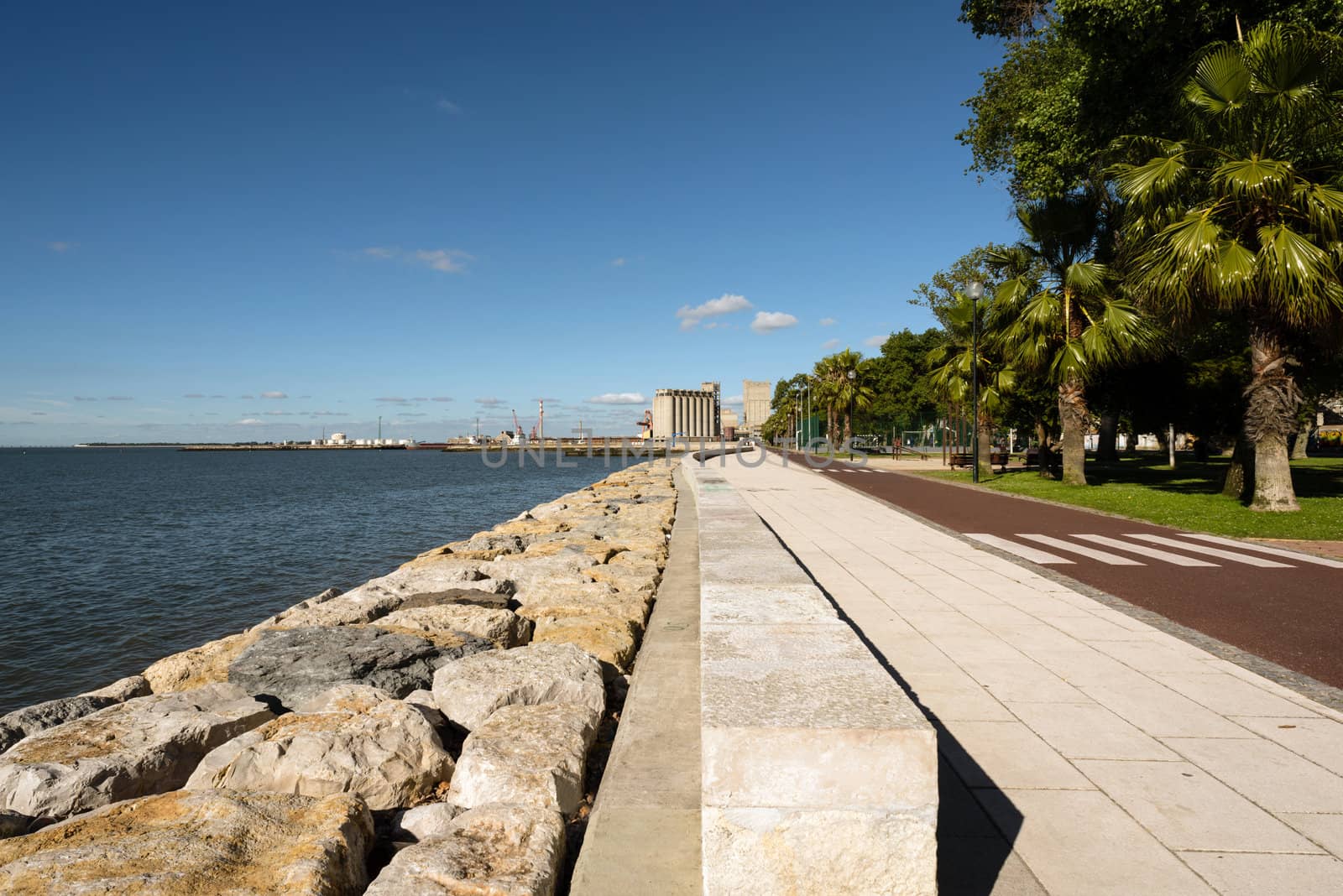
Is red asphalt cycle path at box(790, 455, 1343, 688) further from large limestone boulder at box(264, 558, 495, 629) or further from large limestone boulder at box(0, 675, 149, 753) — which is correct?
large limestone boulder at box(0, 675, 149, 753)

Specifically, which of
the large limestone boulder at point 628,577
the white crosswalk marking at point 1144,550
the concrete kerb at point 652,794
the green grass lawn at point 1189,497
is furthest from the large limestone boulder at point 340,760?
the green grass lawn at point 1189,497

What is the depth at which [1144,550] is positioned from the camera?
1020cm

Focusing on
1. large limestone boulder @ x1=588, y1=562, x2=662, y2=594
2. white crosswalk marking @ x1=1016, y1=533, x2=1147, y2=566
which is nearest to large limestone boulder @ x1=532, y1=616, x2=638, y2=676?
large limestone boulder @ x1=588, y1=562, x2=662, y2=594

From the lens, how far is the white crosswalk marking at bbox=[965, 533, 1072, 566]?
30.9 ft

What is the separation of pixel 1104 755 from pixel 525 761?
2.89 metres

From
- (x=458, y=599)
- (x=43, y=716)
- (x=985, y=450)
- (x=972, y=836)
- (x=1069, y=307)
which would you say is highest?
(x=1069, y=307)


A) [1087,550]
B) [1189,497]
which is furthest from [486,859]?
[1189,497]

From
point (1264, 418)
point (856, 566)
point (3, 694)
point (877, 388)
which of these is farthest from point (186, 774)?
point (877, 388)

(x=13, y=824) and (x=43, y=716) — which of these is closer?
(x=13, y=824)

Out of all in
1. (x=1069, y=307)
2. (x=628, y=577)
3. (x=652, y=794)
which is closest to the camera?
(x=652, y=794)

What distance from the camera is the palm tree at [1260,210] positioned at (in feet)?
40.6

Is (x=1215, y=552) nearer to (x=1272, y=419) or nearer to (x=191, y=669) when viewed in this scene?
(x=1272, y=419)

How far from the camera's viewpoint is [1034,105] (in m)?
19.0

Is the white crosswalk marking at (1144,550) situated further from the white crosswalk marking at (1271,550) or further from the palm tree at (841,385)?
the palm tree at (841,385)
